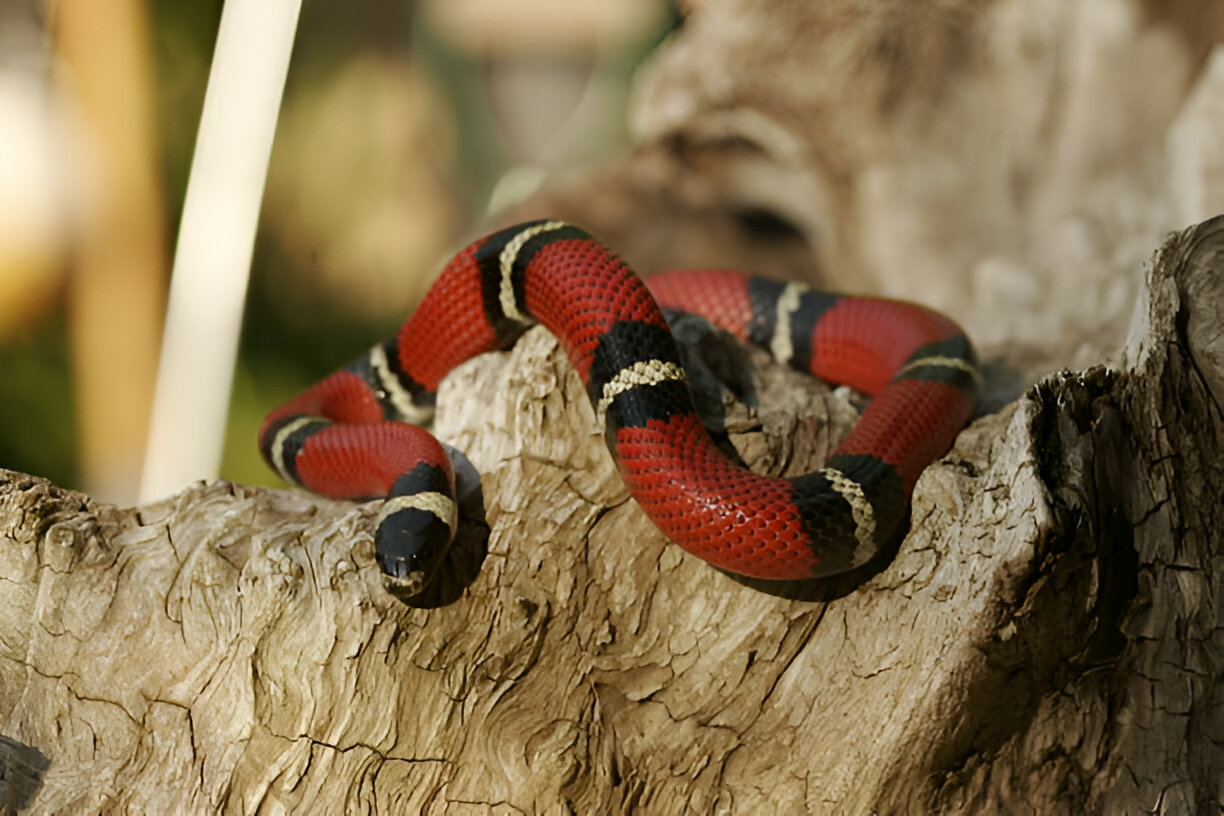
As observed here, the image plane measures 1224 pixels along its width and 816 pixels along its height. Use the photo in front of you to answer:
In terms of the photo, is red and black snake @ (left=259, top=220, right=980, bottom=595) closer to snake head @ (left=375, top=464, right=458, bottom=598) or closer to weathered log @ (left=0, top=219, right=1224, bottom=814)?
snake head @ (left=375, top=464, right=458, bottom=598)

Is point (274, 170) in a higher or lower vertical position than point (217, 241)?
higher

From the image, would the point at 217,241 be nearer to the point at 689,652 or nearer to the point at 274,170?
the point at 274,170

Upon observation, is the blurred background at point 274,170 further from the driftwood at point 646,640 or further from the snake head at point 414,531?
the snake head at point 414,531

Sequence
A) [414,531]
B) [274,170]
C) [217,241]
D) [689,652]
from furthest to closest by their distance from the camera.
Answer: [274,170] → [217,241] → [689,652] → [414,531]

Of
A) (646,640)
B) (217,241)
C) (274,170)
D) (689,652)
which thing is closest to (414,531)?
(646,640)

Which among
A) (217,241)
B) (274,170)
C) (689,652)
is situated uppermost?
(274,170)

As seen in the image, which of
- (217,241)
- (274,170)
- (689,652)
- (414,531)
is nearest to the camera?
(414,531)

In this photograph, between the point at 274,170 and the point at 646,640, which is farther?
the point at 274,170

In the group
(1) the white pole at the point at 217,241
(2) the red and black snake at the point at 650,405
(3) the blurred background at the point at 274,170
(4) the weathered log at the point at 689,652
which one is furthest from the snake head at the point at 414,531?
(1) the white pole at the point at 217,241
